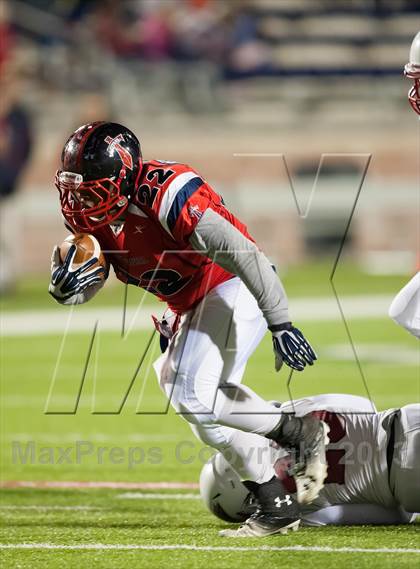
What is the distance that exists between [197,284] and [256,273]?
0.42m

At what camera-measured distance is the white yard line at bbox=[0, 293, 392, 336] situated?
10273mm

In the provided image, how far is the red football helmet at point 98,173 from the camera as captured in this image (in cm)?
412

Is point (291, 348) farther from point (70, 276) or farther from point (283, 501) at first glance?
point (70, 276)

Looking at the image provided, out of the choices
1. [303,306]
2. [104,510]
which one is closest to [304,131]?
[303,306]

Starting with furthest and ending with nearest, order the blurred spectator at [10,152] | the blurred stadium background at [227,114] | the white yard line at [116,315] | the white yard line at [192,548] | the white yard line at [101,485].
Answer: the blurred stadium background at [227,114] → the blurred spectator at [10,152] → the white yard line at [116,315] → the white yard line at [101,485] → the white yard line at [192,548]

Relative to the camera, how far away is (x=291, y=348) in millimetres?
3973

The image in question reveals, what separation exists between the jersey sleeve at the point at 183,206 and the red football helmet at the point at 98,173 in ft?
0.54

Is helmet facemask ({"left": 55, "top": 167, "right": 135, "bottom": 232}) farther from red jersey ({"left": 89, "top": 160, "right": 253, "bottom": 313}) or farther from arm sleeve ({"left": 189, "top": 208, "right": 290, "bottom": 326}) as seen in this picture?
arm sleeve ({"left": 189, "top": 208, "right": 290, "bottom": 326})

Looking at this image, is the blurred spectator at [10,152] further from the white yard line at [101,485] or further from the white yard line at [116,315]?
the white yard line at [101,485]

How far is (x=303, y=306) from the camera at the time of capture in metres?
11.0

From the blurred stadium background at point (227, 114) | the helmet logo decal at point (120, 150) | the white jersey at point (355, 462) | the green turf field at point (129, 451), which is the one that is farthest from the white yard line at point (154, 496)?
the blurred stadium background at point (227, 114)

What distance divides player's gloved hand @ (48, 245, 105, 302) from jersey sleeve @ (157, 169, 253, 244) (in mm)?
302

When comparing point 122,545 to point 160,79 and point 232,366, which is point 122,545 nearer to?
point 232,366

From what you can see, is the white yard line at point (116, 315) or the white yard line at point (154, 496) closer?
the white yard line at point (154, 496)
